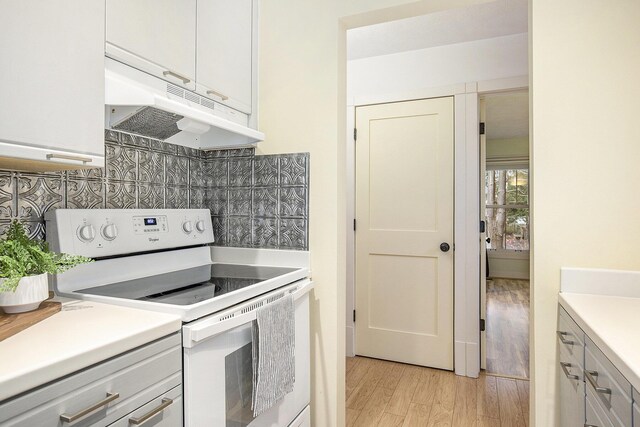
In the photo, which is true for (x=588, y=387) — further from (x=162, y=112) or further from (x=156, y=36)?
(x=156, y=36)

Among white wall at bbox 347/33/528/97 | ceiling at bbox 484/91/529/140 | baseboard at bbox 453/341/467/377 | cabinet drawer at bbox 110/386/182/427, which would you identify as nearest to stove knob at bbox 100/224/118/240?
cabinet drawer at bbox 110/386/182/427

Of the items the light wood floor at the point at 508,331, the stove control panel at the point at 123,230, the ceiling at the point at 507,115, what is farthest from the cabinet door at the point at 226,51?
the light wood floor at the point at 508,331

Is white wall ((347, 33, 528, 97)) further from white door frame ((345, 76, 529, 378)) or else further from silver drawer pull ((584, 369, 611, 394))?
silver drawer pull ((584, 369, 611, 394))

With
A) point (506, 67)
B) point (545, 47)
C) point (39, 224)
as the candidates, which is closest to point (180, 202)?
point (39, 224)

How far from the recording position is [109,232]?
56.0 inches

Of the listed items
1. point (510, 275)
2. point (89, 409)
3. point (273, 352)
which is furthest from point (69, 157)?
point (510, 275)

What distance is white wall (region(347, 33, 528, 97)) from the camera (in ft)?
8.93

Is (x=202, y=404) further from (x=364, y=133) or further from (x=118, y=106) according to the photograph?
(x=364, y=133)

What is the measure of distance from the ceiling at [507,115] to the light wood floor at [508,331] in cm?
221

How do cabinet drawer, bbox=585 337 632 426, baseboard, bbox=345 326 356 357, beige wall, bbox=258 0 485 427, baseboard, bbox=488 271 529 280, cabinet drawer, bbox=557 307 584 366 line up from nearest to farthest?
1. cabinet drawer, bbox=585 337 632 426
2. cabinet drawer, bbox=557 307 584 366
3. beige wall, bbox=258 0 485 427
4. baseboard, bbox=345 326 356 357
5. baseboard, bbox=488 271 529 280

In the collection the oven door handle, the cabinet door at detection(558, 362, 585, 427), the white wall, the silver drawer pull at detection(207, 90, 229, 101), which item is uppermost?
the white wall

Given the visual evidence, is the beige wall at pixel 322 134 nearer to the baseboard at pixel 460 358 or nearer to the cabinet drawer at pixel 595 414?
the cabinet drawer at pixel 595 414

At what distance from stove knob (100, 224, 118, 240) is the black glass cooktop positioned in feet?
0.58

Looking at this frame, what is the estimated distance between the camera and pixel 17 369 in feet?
2.20
